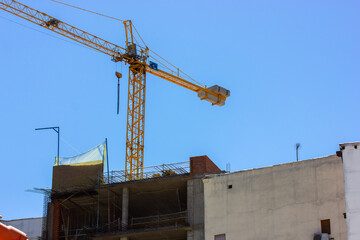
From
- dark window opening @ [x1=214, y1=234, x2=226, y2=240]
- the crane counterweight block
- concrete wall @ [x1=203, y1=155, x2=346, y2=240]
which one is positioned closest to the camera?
concrete wall @ [x1=203, y1=155, x2=346, y2=240]

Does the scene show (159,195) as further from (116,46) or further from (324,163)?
(116,46)

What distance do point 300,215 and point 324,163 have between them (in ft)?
13.0

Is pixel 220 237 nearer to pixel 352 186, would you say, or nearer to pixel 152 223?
pixel 152 223

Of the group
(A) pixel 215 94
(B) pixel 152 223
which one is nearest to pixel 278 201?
(B) pixel 152 223

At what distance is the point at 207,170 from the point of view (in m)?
56.0

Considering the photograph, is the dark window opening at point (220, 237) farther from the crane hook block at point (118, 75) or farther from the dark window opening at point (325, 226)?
the crane hook block at point (118, 75)

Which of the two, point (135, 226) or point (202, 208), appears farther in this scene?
point (135, 226)

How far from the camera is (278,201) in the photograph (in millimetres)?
47719

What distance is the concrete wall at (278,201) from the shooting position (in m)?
45.4

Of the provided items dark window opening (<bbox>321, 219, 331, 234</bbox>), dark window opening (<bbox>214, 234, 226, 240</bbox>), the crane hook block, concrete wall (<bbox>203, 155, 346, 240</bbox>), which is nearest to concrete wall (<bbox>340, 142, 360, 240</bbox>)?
concrete wall (<bbox>203, 155, 346, 240</bbox>)

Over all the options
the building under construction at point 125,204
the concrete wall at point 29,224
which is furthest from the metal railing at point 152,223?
the concrete wall at point 29,224

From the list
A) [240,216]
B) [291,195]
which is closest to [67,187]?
[240,216]

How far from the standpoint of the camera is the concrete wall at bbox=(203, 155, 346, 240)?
4541cm

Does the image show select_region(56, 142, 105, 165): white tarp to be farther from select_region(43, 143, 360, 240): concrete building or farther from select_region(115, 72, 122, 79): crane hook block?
select_region(115, 72, 122, 79): crane hook block
